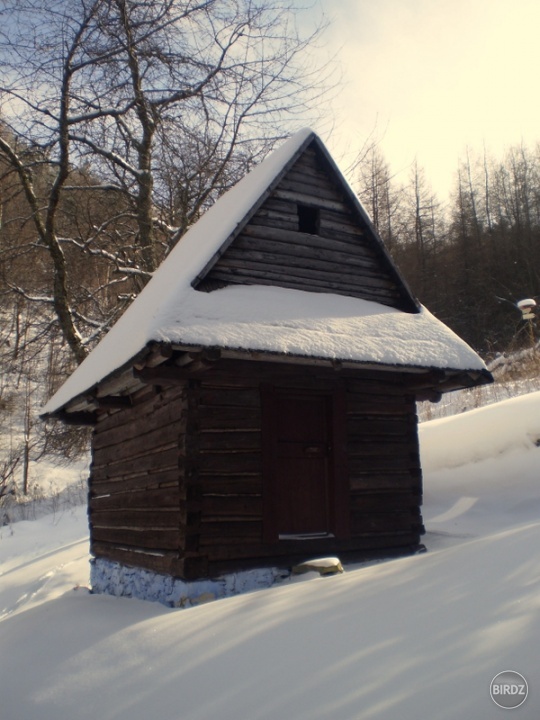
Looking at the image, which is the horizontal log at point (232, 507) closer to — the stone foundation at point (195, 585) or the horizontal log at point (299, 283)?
the stone foundation at point (195, 585)

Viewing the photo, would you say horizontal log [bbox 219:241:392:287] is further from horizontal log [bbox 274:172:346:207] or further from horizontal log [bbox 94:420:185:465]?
horizontal log [bbox 94:420:185:465]

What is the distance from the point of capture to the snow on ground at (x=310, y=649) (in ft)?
10.6

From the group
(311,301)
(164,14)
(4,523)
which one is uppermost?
(164,14)

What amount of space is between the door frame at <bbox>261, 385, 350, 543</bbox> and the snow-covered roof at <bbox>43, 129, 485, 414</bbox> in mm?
790

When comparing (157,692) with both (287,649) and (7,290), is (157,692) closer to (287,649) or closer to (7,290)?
(287,649)

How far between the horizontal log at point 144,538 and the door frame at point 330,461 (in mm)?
1050

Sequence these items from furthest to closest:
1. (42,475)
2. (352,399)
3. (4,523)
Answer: (42,475)
(4,523)
(352,399)

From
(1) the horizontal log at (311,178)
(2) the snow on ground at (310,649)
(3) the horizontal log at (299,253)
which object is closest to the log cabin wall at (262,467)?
(2) the snow on ground at (310,649)

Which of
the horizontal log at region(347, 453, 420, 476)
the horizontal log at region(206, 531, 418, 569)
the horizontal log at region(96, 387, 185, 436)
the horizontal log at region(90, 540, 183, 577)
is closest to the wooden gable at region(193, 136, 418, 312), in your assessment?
the horizontal log at region(96, 387, 185, 436)

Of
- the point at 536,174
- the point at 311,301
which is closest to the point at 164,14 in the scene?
the point at 311,301

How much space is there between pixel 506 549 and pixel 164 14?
51.5ft

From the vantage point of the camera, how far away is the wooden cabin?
275 inches

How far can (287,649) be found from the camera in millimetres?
4074

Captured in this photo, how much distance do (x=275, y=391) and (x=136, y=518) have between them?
270 cm
